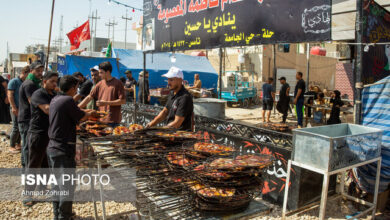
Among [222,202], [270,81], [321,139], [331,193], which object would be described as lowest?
[331,193]

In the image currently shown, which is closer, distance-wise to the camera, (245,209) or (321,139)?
(245,209)

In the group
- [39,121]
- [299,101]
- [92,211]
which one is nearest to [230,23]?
[299,101]

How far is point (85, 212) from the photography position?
4129mm

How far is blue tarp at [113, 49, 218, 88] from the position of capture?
1542cm

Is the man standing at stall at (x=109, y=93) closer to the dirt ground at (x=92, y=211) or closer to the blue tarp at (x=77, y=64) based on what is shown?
the dirt ground at (x=92, y=211)

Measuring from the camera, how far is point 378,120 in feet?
13.8

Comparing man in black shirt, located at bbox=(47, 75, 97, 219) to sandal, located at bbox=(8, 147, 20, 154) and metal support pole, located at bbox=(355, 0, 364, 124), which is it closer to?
metal support pole, located at bbox=(355, 0, 364, 124)

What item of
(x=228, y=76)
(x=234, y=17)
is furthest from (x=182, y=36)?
(x=228, y=76)

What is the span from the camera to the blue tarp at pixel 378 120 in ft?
13.4

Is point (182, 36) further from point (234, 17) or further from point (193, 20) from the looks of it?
point (234, 17)

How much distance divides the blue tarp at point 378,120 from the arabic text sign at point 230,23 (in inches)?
49.4

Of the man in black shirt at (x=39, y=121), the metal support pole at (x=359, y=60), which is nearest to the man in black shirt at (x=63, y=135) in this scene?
the man in black shirt at (x=39, y=121)

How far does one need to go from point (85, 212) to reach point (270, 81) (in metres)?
9.17

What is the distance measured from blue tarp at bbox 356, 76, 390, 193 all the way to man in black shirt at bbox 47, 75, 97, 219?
4.21 m
